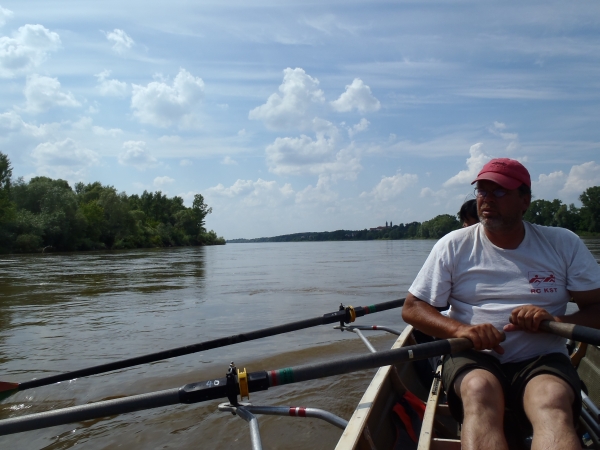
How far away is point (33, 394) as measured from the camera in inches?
225

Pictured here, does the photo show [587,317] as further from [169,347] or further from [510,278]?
[169,347]

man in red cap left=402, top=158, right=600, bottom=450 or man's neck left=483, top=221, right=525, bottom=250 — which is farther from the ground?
man's neck left=483, top=221, right=525, bottom=250

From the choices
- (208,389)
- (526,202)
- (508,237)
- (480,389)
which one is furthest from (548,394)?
(208,389)

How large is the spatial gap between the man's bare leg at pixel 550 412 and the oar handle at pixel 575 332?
22 cm

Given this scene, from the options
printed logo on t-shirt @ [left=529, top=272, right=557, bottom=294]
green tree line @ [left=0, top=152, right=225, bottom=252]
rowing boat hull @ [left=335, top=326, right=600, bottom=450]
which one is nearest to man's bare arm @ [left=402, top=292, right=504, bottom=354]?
printed logo on t-shirt @ [left=529, top=272, right=557, bottom=294]

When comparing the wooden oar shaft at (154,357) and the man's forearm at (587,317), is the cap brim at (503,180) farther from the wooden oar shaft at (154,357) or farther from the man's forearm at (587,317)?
the wooden oar shaft at (154,357)

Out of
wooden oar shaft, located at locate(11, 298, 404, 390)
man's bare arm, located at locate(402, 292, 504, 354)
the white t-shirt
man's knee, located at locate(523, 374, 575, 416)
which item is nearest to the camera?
man's knee, located at locate(523, 374, 575, 416)

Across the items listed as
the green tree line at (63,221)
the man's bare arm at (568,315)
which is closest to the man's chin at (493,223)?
the man's bare arm at (568,315)

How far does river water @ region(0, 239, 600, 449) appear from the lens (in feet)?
15.3

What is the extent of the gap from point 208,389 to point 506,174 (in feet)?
6.69

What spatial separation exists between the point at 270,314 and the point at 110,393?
5.42m

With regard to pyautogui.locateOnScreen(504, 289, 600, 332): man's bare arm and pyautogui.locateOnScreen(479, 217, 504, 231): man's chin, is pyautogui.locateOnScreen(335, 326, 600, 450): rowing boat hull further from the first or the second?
pyautogui.locateOnScreen(479, 217, 504, 231): man's chin

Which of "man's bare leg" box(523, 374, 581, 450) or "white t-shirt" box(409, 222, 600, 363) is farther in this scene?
"white t-shirt" box(409, 222, 600, 363)

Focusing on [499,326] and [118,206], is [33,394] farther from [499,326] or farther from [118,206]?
[118,206]
